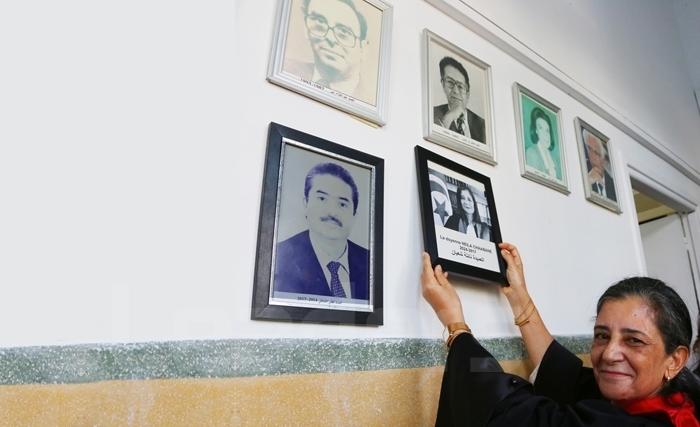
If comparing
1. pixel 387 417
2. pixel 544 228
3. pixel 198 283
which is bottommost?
pixel 387 417

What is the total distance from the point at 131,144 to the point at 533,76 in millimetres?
1582

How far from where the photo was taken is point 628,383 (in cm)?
88

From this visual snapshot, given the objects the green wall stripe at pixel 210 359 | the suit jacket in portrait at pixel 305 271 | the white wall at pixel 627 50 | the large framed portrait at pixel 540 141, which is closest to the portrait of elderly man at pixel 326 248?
the suit jacket in portrait at pixel 305 271

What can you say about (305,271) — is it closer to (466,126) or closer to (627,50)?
(466,126)

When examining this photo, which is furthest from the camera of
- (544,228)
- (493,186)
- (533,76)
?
(533,76)

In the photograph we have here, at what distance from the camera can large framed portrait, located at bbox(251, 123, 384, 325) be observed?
77cm

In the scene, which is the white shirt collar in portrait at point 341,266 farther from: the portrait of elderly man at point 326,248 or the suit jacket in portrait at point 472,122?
the suit jacket in portrait at point 472,122

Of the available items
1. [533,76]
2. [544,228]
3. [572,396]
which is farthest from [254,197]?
[533,76]

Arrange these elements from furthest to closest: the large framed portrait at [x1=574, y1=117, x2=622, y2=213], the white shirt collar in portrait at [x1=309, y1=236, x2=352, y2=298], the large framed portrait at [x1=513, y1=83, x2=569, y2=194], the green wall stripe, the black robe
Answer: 1. the large framed portrait at [x1=574, y1=117, x2=622, y2=213]
2. the large framed portrait at [x1=513, y1=83, x2=569, y2=194]
3. the white shirt collar in portrait at [x1=309, y1=236, x2=352, y2=298]
4. the black robe
5. the green wall stripe

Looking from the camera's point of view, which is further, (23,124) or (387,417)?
(387,417)

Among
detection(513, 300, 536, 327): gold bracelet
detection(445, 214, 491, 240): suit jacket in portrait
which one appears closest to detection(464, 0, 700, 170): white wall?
detection(445, 214, 491, 240): suit jacket in portrait

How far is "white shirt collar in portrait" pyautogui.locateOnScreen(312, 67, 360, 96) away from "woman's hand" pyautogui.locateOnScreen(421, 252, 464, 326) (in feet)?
1.49

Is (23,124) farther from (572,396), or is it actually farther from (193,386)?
(572,396)

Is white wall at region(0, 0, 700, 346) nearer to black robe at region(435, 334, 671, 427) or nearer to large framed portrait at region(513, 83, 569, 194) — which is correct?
black robe at region(435, 334, 671, 427)
